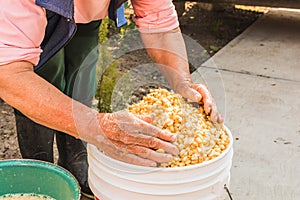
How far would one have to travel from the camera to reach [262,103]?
2.98 meters

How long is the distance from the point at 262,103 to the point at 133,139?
5.83ft

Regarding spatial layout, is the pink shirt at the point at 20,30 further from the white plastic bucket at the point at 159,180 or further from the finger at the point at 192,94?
the finger at the point at 192,94

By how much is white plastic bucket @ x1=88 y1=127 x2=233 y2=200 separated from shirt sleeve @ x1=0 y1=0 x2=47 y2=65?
1.12 feet

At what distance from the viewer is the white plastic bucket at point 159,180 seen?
136cm

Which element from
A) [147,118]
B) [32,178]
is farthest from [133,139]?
[32,178]

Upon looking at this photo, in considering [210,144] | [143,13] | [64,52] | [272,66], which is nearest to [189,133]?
[210,144]

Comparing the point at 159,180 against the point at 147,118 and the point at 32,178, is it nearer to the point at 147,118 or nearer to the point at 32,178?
the point at 147,118

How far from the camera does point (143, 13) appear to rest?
1896 millimetres

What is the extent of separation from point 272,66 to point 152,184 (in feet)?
7.79

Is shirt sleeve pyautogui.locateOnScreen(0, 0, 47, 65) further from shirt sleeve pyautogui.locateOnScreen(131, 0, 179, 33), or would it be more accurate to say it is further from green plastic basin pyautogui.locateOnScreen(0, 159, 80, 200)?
shirt sleeve pyautogui.locateOnScreen(131, 0, 179, 33)

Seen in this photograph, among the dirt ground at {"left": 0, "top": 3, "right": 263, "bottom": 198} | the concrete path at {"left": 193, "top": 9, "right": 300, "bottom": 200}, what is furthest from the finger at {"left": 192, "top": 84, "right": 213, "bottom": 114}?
the dirt ground at {"left": 0, "top": 3, "right": 263, "bottom": 198}

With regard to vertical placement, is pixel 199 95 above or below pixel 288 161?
above

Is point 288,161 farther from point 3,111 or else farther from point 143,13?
point 3,111

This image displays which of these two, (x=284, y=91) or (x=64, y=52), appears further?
(x=284, y=91)
